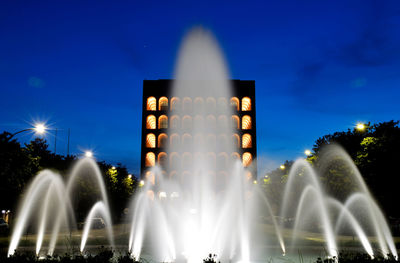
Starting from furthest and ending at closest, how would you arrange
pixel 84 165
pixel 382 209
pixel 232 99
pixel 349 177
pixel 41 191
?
pixel 232 99
pixel 84 165
pixel 41 191
pixel 349 177
pixel 382 209

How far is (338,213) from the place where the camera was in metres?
34.1

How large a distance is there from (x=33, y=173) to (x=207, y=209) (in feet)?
103

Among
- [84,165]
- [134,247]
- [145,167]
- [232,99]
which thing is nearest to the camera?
[134,247]

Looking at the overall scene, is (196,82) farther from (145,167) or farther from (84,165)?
(84,165)

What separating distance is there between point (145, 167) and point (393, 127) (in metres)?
52.0

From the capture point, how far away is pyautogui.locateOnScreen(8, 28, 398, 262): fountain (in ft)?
63.0

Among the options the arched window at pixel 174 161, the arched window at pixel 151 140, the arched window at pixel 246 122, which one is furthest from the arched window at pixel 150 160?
the arched window at pixel 246 122

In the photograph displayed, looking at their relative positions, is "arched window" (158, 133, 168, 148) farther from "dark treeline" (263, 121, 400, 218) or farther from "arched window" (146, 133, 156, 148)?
"dark treeline" (263, 121, 400, 218)

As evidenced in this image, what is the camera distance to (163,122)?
74.6m

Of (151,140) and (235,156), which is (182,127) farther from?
(235,156)

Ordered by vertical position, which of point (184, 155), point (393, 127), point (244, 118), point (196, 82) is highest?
point (196, 82)

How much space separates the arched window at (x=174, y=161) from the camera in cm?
7162

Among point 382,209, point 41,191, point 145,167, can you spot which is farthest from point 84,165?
point 382,209

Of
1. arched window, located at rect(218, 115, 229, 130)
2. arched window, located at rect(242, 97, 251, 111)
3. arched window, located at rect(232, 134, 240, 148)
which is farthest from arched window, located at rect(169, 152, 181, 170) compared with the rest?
arched window, located at rect(242, 97, 251, 111)
